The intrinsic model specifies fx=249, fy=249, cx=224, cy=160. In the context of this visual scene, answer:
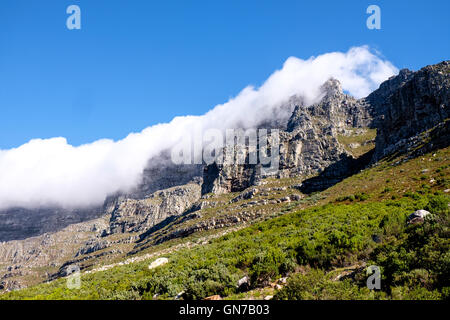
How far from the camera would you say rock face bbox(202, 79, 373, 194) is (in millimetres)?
112125

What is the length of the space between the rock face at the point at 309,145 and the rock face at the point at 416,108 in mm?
27582

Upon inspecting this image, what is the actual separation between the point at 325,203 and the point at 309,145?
85.6 meters

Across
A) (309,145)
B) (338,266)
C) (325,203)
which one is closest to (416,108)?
(309,145)

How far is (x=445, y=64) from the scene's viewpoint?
76625mm

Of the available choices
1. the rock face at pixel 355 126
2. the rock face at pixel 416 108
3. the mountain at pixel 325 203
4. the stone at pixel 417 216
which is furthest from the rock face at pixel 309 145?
the stone at pixel 417 216

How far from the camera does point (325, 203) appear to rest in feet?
126

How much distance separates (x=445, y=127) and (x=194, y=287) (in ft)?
172

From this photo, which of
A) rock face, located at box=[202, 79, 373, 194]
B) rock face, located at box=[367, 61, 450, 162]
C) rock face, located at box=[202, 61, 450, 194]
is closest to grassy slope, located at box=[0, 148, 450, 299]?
rock face, located at box=[202, 61, 450, 194]

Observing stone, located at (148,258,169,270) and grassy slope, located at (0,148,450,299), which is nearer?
grassy slope, located at (0,148,450,299)

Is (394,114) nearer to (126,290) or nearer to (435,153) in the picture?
(435,153)

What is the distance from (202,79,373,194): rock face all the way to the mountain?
0.58m

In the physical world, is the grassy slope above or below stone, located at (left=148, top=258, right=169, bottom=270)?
above

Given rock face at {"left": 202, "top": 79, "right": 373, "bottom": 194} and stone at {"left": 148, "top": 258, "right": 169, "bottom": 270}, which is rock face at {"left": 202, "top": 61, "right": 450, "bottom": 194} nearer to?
rock face at {"left": 202, "top": 79, "right": 373, "bottom": 194}
